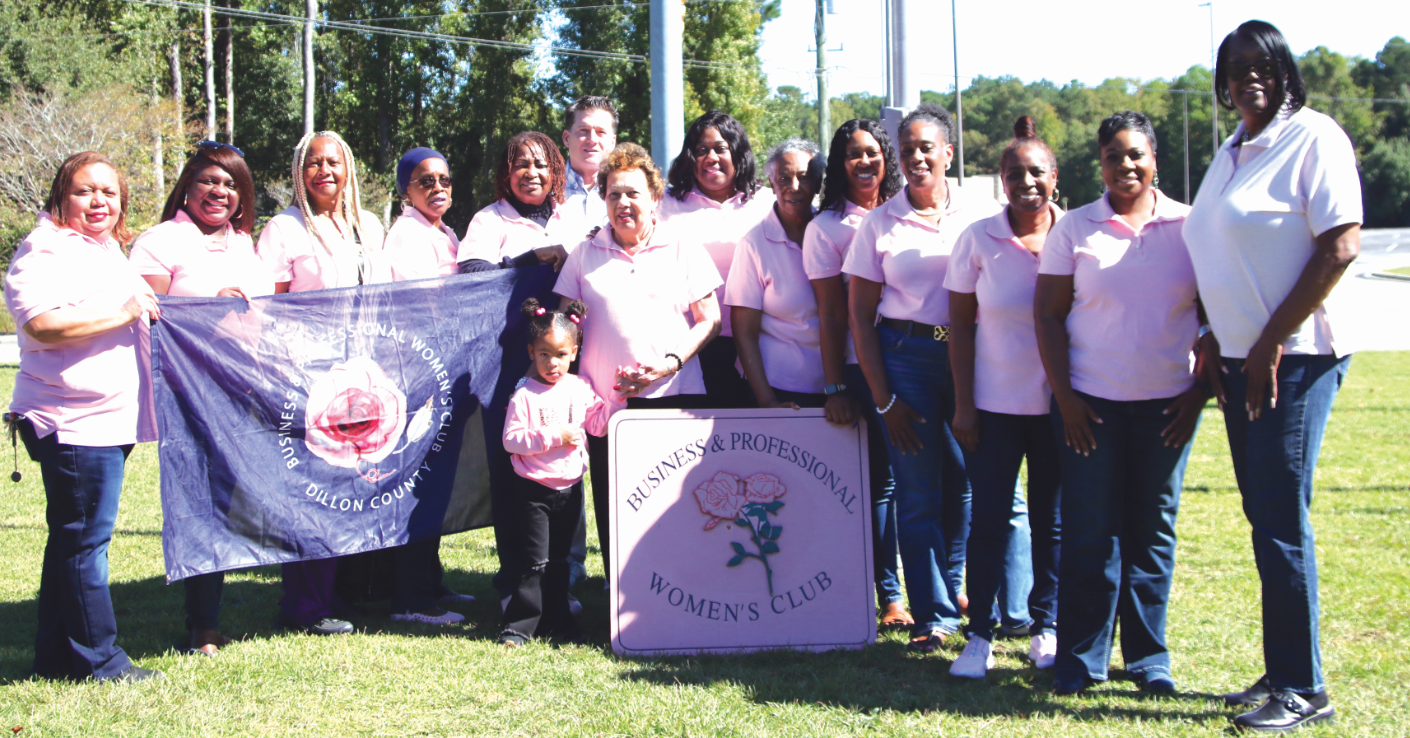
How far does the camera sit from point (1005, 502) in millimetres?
4055

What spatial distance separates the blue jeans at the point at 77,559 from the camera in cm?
391

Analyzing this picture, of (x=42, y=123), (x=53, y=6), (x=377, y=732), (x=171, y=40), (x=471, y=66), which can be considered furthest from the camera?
(x=471, y=66)

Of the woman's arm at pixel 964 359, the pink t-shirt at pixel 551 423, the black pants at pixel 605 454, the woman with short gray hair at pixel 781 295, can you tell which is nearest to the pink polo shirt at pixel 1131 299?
the woman's arm at pixel 964 359

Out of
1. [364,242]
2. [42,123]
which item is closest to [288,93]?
[42,123]

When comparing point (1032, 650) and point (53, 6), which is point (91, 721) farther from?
point (53, 6)

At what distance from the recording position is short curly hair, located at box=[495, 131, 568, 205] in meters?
4.97

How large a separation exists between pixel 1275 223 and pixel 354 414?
11.9 feet

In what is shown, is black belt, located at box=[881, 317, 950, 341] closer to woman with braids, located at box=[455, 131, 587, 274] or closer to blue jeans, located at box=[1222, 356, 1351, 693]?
blue jeans, located at box=[1222, 356, 1351, 693]

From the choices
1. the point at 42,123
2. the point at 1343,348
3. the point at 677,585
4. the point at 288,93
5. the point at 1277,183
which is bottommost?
the point at 677,585

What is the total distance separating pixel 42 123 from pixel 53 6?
11.8 m

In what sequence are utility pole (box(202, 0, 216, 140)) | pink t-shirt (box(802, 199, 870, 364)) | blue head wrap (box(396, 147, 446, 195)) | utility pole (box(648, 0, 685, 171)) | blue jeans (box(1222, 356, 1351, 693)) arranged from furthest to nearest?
utility pole (box(202, 0, 216, 140)) → utility pole (box(648, 0, 685, 171)) → blue head wrap (box(396, 147, 446, 195)) → pink t-shirt (box(802, 199, 870, 364)) → blue jeans (box(1222, 356, 1351, 693))

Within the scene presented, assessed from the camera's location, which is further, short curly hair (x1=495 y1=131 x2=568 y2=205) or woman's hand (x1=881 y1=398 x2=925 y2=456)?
short curly hair (x1=495 y1=131 x2=568 y2=205)

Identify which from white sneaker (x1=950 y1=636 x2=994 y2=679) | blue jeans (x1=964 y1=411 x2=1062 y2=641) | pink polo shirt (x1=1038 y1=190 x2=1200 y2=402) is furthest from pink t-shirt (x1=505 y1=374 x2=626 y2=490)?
pink polo shirt (x1=1038 y1=190 x2=1200 y2=402)

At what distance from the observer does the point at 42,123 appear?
87.2 ft
